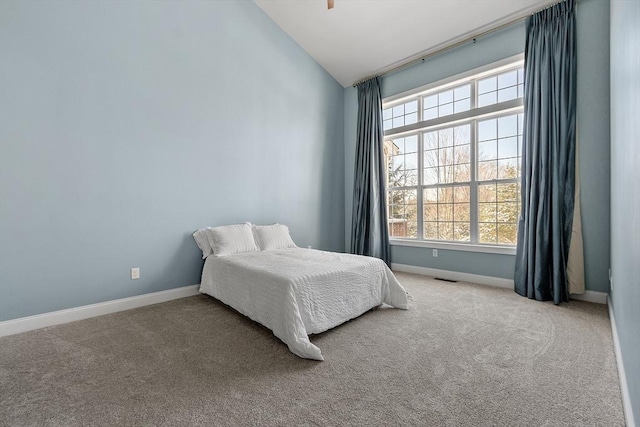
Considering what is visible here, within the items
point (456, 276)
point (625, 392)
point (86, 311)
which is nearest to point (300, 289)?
point (625, 392)

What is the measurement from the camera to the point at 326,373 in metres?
1.71

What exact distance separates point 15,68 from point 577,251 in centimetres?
539

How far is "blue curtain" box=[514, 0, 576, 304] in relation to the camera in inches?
117

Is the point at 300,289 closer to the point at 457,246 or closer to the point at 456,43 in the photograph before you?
the point at 457,246

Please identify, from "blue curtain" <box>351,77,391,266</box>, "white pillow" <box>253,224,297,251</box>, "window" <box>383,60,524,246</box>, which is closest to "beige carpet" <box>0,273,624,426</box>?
"white pillow" <box>253,224,297,251</box>

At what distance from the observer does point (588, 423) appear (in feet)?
4.29

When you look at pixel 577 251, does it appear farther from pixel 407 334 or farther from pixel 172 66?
pixel 172 66

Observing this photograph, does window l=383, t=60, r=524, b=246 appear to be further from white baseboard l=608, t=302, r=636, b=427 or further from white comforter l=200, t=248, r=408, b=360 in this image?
white baseboard l=608, t=302, r=636, b=427

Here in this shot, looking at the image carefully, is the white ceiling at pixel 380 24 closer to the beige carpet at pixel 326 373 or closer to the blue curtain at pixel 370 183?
the blue curtain at pixel 370 183

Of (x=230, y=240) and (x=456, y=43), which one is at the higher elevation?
(x=456, y=43)

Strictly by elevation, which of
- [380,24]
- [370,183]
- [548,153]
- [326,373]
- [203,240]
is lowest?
[326,373]

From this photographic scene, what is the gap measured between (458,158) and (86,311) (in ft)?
15.1

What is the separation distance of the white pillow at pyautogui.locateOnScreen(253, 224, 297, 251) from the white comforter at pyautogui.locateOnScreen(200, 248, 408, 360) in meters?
0.42

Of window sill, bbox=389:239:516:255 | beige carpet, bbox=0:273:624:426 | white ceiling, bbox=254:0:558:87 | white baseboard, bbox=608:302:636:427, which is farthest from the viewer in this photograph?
window sill, bbox=389:239:516:255
